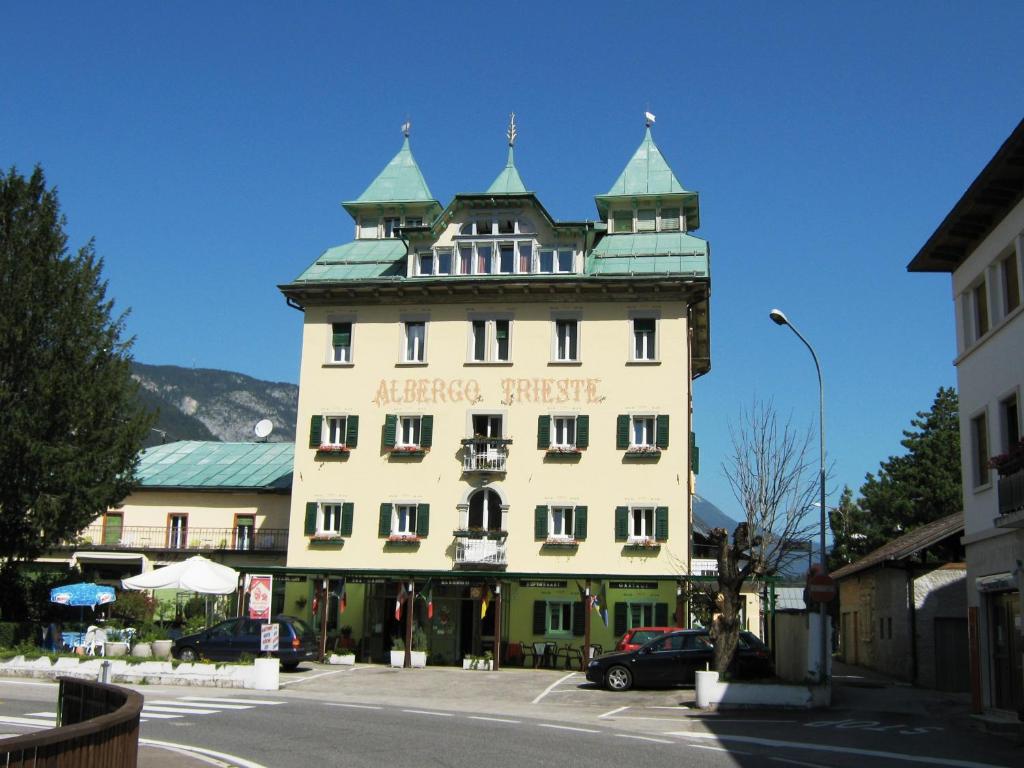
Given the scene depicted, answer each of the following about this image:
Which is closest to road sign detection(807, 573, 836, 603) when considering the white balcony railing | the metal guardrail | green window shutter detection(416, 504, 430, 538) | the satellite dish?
the metal guardrail

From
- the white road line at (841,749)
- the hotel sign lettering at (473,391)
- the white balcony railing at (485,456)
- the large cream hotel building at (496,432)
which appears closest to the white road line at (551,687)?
the large cream hotel building at (496,432)

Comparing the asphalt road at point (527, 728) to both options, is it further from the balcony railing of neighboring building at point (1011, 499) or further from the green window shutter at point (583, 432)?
the green window shutter at point (583, 432)

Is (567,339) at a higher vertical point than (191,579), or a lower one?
higher

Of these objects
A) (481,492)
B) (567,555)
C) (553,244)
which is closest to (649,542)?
(567,555)

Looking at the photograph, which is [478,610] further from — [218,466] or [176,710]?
[176,710]

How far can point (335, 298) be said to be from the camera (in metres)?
41.7

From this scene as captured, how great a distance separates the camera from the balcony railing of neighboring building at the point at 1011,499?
19797 mm

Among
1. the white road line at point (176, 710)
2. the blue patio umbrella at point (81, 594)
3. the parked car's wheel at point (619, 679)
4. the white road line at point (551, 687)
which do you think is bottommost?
the white road line at point (551, 687)

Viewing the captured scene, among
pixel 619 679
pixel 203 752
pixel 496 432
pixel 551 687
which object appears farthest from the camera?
pixel 496 432

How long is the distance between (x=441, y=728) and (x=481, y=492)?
21127mm

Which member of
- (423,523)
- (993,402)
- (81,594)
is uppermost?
(993,402)

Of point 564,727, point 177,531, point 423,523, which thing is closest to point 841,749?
point 564,727

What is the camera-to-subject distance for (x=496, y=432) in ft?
131

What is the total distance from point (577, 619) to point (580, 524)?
3267mm
